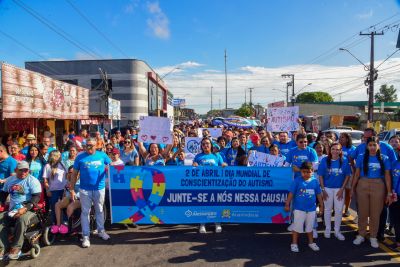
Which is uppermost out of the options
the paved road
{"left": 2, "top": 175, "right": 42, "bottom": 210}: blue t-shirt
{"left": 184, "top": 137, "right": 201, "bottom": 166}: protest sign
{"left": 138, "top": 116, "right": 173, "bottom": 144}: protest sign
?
{"left": 138, "top": 116, "right": 173, "bottom": 144}: protest sign

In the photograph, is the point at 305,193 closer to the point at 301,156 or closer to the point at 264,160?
the point at 301,156

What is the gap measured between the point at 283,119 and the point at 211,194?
479 centimetres

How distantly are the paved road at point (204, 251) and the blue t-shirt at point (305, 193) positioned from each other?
2.38ft

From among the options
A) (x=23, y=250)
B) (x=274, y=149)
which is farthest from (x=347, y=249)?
(x=23, y=250)

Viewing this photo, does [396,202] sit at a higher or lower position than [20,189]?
lower

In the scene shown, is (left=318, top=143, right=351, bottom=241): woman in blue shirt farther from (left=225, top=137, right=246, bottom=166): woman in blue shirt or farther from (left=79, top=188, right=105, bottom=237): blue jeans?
(left=79, top=188, right=105, bottom=237): blue jeans

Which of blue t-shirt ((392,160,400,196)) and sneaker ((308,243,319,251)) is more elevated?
blue t-shirt ((392,160,400,196))

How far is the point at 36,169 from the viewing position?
6.57 m

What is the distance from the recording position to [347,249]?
5656mm

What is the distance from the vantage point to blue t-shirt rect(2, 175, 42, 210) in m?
5.59

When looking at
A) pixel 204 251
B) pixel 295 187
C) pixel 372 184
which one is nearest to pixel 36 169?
pixel 204 251

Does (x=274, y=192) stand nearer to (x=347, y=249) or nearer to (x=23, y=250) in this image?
(x=347, y=249)

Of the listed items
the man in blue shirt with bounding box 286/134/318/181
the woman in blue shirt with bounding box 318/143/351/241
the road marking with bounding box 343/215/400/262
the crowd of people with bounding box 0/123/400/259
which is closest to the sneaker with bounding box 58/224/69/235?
the crowd of people with bounding box 0/123/400/259

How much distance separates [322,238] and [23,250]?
5091 millimetres
